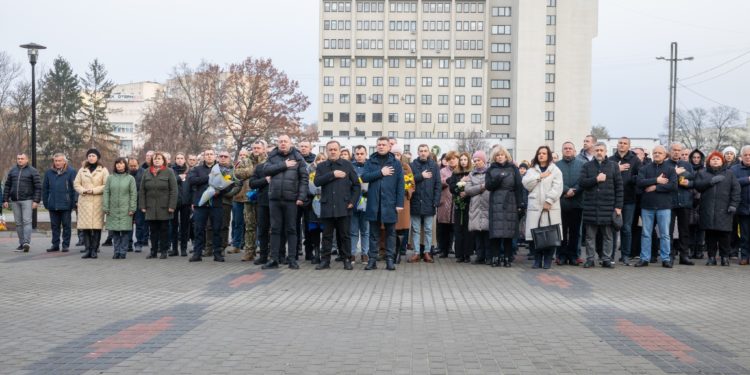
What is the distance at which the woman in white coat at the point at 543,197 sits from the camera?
14.0 meters

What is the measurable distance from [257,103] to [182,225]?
146ft

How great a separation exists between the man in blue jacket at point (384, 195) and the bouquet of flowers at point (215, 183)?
2866mm

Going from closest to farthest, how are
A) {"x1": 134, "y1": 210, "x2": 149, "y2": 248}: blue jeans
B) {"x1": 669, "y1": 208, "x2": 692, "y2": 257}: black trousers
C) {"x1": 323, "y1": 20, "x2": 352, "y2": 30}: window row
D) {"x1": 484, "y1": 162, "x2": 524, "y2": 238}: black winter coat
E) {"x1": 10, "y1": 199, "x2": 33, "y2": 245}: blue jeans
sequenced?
{"x1": 484, "y1": 162, "x2": 524, "y2": 238}: black winter coat
{"x1": 669, "y1": 208, "x2": 692, "y2": 257}: black trousers
{"x1": 10, "y1": 199, "x2": 33, "y2": 245}: blue jeans
{"x1": 134, "y1": 210, "x2": 149, "y2": 248}: blue jeans
{"x1": 323, "y1": 20, "x2": 352, "y2": 30}: window row

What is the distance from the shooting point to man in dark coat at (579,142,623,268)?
46.2 feet

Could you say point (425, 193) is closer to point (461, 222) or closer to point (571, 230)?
point (461, 222)

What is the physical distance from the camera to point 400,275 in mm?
12906

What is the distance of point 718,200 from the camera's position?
49.5 feet

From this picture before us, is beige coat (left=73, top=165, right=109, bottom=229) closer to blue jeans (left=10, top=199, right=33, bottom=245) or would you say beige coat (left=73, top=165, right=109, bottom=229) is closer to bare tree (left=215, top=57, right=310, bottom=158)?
blue jeans (left=10, top=199, right=33, bottom=245)

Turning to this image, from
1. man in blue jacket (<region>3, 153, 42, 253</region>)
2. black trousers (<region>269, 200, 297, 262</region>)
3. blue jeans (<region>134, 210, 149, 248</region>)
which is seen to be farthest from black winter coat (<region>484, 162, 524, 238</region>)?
man in blue jacket (<region>3, 153, 42, 253</region>)

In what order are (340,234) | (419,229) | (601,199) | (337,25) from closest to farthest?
(340,234)
(601,199)
(419,229)
(337,25)

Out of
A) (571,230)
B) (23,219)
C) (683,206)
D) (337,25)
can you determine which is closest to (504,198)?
(571,230)

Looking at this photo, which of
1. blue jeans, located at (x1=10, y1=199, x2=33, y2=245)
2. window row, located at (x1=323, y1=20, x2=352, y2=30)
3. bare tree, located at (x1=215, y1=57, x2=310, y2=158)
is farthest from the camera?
window row, located at (x1=323, y1=20, x2=352, y2=30)

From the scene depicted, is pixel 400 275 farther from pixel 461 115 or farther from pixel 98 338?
pixel 461 115

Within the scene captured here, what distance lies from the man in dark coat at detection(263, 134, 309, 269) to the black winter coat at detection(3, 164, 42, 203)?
6.46 metres
